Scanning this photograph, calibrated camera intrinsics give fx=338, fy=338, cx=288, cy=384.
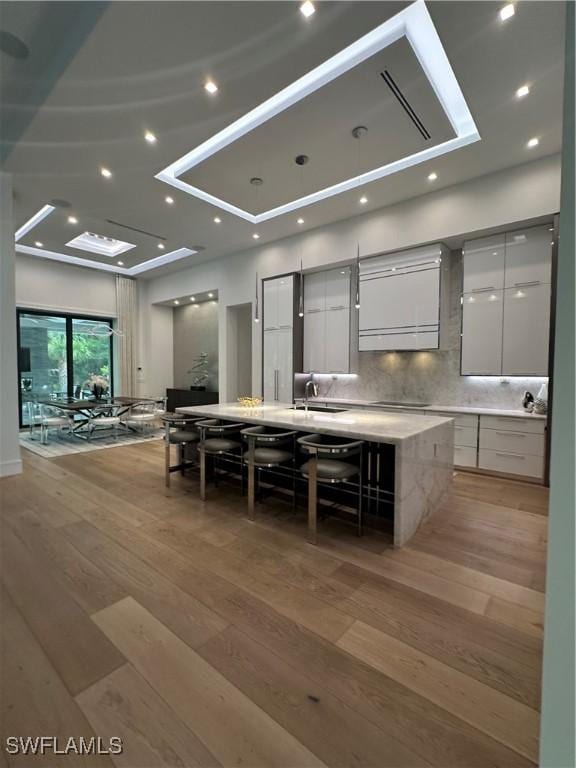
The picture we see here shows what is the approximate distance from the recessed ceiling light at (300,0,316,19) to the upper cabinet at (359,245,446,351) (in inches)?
118

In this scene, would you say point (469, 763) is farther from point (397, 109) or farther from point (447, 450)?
point (397, 109)

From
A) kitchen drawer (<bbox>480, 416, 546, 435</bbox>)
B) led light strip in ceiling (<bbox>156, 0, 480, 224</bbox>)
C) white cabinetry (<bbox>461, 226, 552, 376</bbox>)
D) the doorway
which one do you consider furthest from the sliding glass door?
kitchen drawer (<bbox>480, 416, 546, 435</bbox>)

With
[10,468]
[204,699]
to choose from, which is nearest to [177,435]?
[10,468]

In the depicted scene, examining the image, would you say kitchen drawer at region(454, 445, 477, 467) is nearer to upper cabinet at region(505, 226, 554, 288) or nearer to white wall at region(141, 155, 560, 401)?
upper cabinet at region(505, 226, 554, 288)

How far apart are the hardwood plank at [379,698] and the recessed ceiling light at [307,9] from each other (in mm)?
3532

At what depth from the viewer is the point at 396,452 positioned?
7.94 ft

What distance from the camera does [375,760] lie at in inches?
44.0

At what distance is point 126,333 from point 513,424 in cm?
837

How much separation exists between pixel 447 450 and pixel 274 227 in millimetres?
4298

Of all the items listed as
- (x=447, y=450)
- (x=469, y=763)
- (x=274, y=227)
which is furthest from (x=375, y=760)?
(x=274, y=227)

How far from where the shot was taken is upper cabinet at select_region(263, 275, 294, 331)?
5.91 metres

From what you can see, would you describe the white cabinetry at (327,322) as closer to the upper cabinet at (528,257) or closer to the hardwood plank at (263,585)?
the upper cabinet at (528,257)

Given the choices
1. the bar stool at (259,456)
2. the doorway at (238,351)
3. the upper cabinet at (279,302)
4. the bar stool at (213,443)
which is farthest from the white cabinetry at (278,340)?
the bar stool at (259,456)

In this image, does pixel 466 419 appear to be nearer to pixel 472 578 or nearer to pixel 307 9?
pixel 472 578
